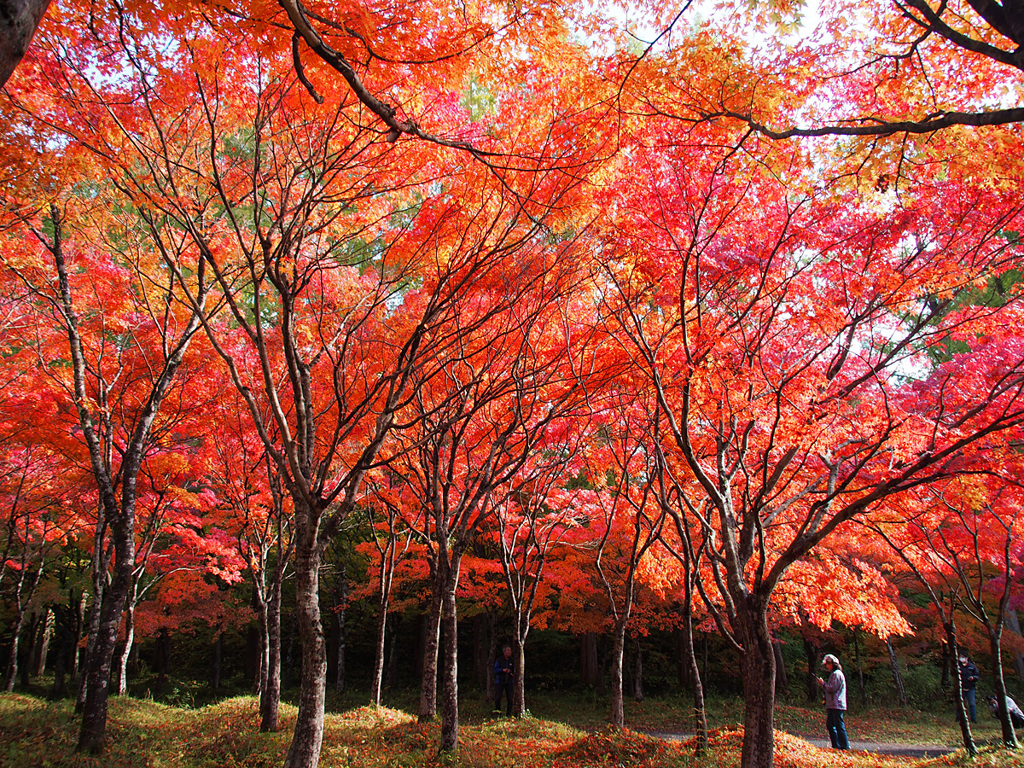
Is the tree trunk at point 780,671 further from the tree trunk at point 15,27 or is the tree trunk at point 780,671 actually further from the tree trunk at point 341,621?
the tree trunk at point 15,27

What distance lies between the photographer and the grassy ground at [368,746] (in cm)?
682

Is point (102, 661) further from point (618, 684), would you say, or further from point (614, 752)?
point (618, 684)

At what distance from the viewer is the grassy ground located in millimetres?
6824

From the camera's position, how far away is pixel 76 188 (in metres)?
7.02

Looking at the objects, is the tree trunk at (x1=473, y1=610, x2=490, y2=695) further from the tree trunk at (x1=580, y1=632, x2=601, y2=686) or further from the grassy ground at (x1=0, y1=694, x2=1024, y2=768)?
the grassy ground at (x1=0, y1=694, x2=1024, y2=768)

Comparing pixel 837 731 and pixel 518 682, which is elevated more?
pixel 518 682

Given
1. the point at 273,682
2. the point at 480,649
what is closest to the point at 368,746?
the point at 273,682

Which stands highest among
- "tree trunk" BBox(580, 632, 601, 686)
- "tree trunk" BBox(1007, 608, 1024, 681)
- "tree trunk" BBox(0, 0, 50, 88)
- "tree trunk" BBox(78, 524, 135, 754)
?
"tree trunk" BBox(0, 0, 50, 88)

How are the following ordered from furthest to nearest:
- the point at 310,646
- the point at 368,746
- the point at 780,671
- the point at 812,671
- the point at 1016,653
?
the point at 812,671 < the point at 780,671 < the point at 1016,653 < the point at 368,746 < the point at 310,646

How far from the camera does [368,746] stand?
7.74 metres

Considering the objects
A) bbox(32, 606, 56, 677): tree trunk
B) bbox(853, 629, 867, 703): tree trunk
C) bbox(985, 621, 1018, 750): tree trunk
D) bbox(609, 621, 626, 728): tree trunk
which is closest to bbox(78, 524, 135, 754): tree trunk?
bbox(609, 621, 626, 728): tree trunk

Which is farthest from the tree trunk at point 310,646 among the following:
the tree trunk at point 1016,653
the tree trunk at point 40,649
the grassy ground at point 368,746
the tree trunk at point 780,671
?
the tree trunk at point 1016,653

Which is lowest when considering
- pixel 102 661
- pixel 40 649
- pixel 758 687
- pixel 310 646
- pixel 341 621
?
pixel 40 649

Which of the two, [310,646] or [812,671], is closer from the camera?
[310,646]
